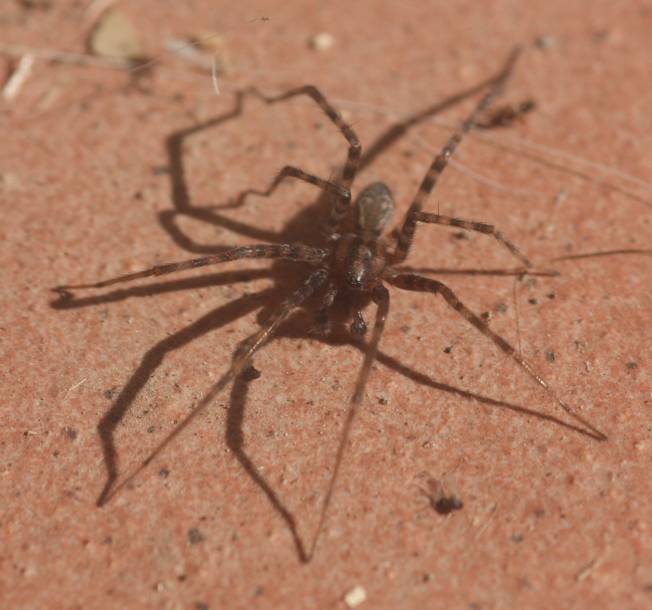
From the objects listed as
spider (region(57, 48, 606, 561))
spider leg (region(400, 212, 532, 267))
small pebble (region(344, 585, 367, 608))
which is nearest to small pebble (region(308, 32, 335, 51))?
spider (region(57, 48, 606, 561))

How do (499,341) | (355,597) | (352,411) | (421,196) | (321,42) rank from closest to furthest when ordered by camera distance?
(355,597)
(352,411)
(499,341)
(421,196)
(321,42)

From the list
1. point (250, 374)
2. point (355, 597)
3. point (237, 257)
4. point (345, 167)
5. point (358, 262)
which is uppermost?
point (345, 167)

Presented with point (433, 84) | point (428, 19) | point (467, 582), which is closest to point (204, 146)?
point (433, 84)

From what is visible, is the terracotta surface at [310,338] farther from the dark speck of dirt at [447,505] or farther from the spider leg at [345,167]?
the spider leg at [345,167]

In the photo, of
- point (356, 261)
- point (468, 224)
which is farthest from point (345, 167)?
point (468, 224)

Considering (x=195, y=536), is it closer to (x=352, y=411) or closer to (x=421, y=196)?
(x=352, y=411)

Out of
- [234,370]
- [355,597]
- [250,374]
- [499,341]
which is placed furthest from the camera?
[250,374]

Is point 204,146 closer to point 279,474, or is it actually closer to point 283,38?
point 283,38

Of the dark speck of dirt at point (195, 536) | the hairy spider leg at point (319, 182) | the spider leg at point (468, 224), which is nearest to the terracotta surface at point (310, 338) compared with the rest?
the dark speck of dirt at point (195, 536)
